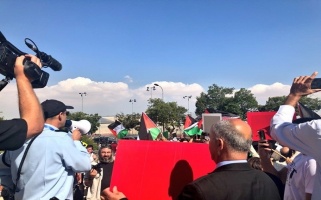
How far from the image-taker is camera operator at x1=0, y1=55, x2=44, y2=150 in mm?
1689

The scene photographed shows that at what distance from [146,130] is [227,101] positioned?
76.4 meters

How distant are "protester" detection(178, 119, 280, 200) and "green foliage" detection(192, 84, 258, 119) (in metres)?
74.2

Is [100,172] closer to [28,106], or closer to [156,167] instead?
[156,167]

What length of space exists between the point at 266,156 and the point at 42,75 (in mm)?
2571

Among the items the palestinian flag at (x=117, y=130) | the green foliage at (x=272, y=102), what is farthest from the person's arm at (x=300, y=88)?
the green foliage at (x=272, y=102)

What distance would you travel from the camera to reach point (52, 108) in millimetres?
3035

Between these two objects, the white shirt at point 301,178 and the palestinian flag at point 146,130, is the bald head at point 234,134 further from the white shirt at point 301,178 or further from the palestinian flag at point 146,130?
the palestinian flag at point 146,130

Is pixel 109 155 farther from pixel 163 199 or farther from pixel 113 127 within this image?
pixel 113 127

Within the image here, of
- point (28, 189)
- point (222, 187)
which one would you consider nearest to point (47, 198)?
point (28, 189)

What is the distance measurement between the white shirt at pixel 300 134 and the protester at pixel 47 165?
163cm

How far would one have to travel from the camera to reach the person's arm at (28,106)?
5.82ft

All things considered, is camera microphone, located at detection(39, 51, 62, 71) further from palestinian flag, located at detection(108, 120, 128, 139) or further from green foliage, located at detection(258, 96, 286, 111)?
green foliage, located at detection(258, 96, 286, 111)

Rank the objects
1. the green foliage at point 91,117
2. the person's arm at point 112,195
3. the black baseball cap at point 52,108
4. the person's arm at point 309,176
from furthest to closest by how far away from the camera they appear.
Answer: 1. the green foliage at point 91,117
2. the black baseball cap at point 52,108
3. the person's arm at point 309,176
4. the person's arm at point 112,195

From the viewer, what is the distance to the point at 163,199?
7.93 feet
